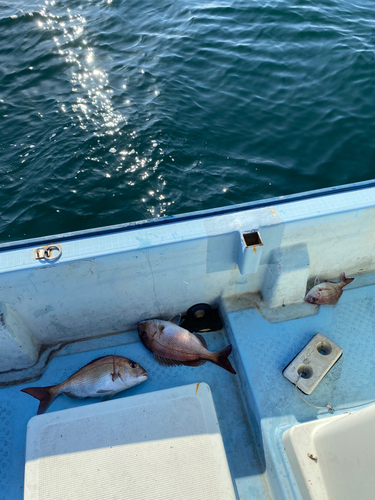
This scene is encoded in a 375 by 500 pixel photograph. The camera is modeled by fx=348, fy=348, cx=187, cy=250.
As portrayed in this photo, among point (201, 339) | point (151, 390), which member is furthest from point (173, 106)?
point (151, 390)

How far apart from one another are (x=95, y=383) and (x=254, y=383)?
123cm

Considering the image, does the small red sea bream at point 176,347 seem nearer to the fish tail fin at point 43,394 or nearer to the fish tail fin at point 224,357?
the fish tail fin at point 224,357

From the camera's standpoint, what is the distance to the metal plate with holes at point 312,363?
8.64 feet

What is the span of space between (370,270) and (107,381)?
8.44 ft

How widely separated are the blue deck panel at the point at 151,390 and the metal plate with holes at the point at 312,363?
0.49m

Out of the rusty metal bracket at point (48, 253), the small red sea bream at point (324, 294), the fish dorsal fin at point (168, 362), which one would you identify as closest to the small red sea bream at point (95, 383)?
the fish dorsal fin at point (168, 362)

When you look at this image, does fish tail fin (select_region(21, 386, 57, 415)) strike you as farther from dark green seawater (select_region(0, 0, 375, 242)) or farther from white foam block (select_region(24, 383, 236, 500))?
dark green seawater (select_region(0, 0, 375, 242))

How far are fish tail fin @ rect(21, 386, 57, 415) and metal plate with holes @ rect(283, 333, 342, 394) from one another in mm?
1828

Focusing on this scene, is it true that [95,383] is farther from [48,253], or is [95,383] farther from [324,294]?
[324,294]

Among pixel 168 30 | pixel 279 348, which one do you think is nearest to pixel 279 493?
pixel 279 348

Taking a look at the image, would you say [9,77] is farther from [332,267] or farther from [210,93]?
[332,267]

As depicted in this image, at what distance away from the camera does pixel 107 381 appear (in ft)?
8.94

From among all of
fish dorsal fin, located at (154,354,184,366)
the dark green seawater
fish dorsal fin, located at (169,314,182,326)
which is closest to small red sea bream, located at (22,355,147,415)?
fish dorsal fin, located at (154,354,184,366)

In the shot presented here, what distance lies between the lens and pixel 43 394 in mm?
2705
